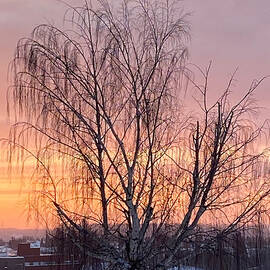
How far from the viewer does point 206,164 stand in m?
7.69

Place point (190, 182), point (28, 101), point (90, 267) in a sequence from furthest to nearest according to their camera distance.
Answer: point (90, 267) → point (190, 182) → point (28, 101)

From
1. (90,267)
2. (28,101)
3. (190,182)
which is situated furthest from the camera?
(90,267)

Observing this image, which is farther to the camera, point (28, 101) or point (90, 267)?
point (90, 267)

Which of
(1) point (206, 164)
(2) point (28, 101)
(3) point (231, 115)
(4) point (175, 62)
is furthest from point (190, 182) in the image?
(2) point (28, 101)

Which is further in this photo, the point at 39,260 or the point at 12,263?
the point at 12,263

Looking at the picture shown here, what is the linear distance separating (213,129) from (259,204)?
1258 millimetres

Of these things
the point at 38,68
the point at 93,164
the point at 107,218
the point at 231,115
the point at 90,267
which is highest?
the point at 38,68

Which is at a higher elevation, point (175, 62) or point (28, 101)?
point (175, 62)

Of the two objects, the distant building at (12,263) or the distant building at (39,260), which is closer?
the distant building at (39,260)

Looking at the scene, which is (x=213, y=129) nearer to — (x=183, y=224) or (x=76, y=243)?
(x=183, y=224)

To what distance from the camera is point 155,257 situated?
24.7 feet

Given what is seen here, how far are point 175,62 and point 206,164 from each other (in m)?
1.36

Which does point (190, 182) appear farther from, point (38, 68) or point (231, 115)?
point (38, 68)

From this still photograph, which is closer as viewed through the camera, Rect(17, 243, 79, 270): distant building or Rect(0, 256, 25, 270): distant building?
Rect(17, 243, 79, 270): distant building
